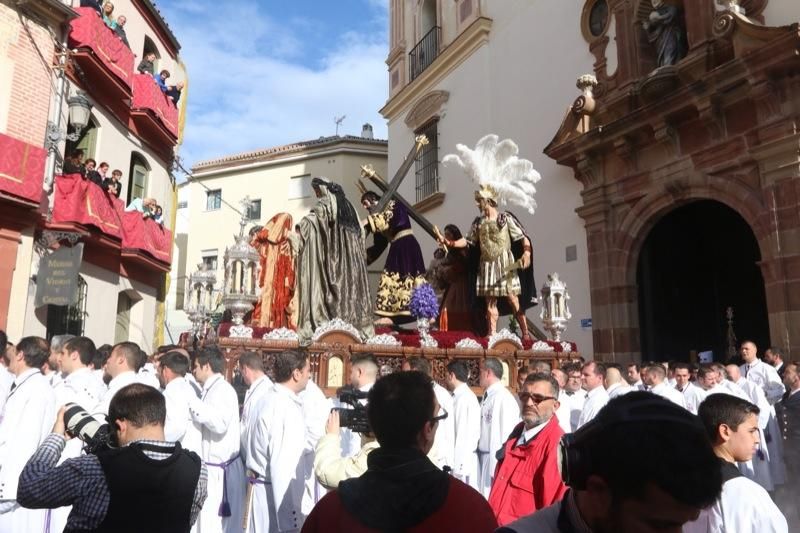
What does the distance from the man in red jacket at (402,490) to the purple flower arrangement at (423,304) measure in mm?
7473

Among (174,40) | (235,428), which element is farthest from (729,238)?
(174,40)

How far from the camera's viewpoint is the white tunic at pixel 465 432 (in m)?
5.57

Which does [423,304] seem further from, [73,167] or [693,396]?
[73,167]

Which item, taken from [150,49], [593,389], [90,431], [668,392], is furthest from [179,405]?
[150,49]

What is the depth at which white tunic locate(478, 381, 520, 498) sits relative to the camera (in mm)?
5684

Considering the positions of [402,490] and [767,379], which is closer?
[402,490]

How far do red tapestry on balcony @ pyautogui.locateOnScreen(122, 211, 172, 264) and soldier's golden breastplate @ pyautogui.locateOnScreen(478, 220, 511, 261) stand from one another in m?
8.63

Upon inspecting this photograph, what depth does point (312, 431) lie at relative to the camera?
514 centimetres

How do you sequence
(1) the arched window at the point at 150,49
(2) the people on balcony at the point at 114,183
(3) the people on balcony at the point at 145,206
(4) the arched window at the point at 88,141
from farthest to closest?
(1) the arched window at the point at 150,49 → (3) the people on balcony at the point at 145,206 → (4) the arched window at the point at 88,141 → (2) the people on balcony at the point at 114,183

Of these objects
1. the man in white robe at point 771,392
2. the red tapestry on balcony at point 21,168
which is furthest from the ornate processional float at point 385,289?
the red tapestry on balcony at point 21,168

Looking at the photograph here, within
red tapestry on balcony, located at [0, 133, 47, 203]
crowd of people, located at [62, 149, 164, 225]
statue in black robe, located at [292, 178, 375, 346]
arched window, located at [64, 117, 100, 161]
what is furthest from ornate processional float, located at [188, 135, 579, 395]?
arched window, located at [64, 117, 100, 161]

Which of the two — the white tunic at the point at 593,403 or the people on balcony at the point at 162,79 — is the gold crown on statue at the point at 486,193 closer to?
the white tunic at the point at 593,403

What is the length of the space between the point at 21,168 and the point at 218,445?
8.87m

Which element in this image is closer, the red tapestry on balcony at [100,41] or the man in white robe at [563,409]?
the man in white robe at [563,409]
